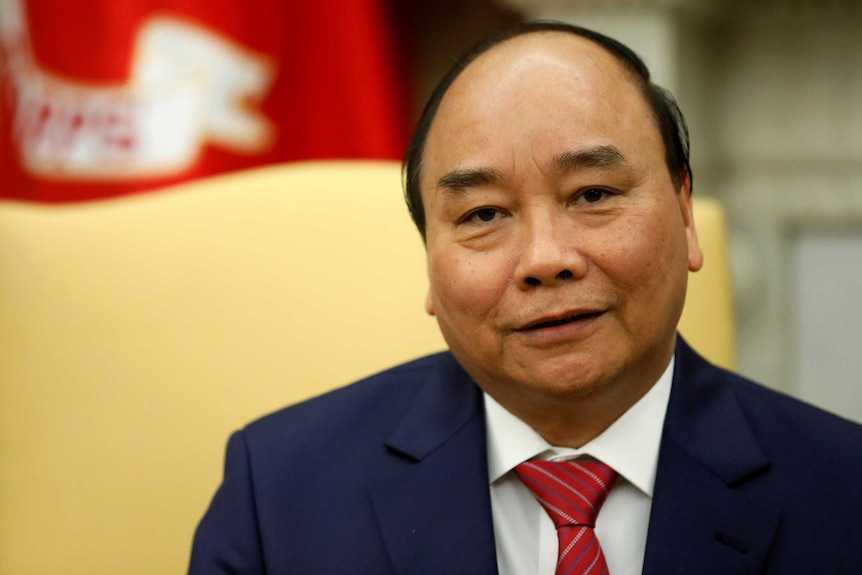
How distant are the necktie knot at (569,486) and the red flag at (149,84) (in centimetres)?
118

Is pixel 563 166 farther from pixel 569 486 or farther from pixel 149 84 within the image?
pixel 149 84

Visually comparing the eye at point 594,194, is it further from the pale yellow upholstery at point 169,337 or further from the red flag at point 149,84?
the red flag at point 149,84

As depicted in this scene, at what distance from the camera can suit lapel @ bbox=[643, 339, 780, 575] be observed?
1.02 m

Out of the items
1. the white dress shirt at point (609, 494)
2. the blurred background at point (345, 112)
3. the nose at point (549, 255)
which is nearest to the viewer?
the nose at point (549, 255)

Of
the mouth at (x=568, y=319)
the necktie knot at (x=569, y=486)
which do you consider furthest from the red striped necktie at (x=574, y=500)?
the mouth at (x=568, y=319)

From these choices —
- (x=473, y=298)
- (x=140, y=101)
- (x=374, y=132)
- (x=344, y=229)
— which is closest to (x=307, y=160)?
(x=374, y=132)

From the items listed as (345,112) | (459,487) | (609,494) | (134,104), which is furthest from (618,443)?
(134,104)

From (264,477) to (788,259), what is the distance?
1427 mm

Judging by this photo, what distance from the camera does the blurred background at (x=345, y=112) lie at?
82.8 inches

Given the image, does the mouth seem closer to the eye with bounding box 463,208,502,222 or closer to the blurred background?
the eye with bounding box 463,208,502,222

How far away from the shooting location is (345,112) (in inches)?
85.7

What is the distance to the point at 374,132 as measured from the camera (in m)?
2.16

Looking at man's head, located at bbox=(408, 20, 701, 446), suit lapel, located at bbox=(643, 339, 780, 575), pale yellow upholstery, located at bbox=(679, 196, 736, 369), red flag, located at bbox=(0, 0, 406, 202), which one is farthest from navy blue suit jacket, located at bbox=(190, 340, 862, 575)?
red flag, located at bbox=(0, 0, 406, 202)

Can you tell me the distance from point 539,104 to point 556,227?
0.41ft
